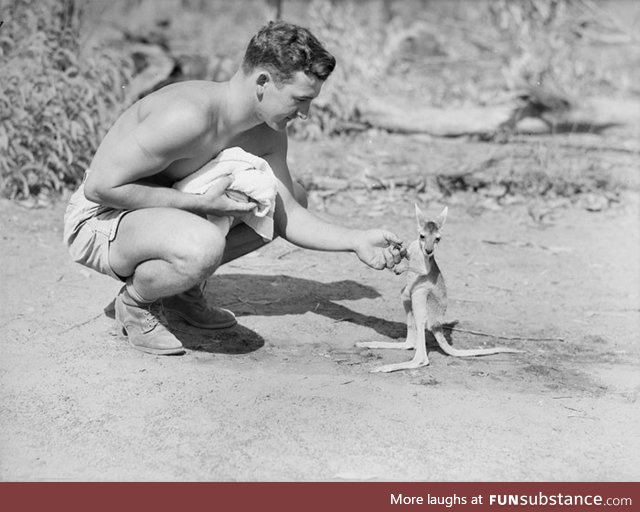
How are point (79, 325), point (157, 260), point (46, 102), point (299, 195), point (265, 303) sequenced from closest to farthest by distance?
point (157, 260) → point (79, 325) → point (299, 195) → point (265, 303) → point (46, 102)

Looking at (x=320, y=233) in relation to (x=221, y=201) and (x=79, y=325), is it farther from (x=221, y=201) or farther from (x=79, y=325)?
(x=79, y=325)

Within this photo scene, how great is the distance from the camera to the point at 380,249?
3852mm

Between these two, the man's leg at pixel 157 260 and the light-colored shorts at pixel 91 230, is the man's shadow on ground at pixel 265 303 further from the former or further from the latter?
the light-colored shorts at pixel 91 230

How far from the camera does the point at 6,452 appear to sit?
3.15 meters

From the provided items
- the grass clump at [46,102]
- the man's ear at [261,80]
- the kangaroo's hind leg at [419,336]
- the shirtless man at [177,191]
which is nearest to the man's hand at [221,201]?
the shirtless man at [177,191]

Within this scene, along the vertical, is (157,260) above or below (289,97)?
below

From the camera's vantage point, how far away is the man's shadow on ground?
420cm

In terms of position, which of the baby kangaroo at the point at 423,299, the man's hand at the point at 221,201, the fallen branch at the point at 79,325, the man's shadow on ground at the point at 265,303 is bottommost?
the man's shadow on ground at the point at 265,303

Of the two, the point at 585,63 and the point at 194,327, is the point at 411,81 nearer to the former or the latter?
the point at 585,63

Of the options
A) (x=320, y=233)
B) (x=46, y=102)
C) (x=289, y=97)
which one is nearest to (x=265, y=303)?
(x=320, y=233)

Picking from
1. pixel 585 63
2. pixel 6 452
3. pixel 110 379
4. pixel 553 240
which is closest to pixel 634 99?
pixel 585 63

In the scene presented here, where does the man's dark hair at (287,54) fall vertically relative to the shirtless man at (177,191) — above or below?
above

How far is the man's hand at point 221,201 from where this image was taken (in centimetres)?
381

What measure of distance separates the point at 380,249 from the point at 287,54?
86 centimetres
